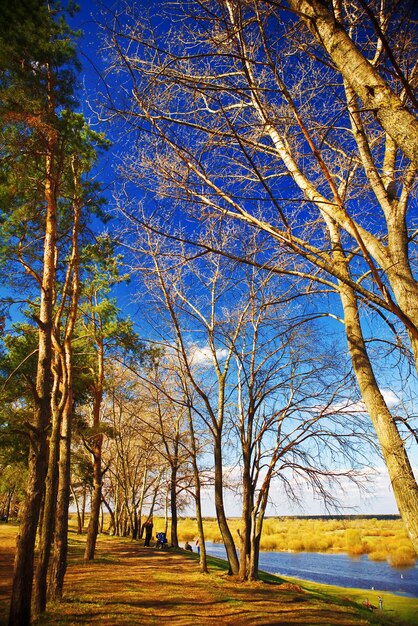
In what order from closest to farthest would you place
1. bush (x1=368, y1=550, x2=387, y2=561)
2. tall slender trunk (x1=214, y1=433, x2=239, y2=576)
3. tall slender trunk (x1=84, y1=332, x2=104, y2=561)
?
1. tall slender trunk (x1=214, y1=433, x2=239, y2=576)
2. tall slender trunk (x1=84, y1=332, x2=104, y2=561)
3. bush (x1=368, y1=550, x2=387, y2=561)

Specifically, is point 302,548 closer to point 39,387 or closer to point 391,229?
point 39,387

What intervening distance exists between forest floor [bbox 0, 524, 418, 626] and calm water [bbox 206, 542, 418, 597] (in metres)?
9.24

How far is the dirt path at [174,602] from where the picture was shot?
21.9 feet

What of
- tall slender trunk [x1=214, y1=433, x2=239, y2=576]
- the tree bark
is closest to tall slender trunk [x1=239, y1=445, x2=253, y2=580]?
tall slender trunk [x1=214, y1=433, x2=239, y2=576]

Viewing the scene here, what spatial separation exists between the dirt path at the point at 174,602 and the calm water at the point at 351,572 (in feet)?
41.6

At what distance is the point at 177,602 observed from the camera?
8164 millimetres

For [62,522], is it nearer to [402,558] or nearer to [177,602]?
[177,602]

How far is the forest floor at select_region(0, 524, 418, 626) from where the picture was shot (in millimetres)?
6684

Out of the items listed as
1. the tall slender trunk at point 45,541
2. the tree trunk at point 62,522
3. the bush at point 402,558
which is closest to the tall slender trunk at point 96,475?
the tree trunk at point 62,522

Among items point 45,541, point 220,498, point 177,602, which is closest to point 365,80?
point 45,541

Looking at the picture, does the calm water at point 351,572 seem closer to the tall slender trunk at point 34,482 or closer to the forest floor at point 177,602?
the forest floor at point 177,602

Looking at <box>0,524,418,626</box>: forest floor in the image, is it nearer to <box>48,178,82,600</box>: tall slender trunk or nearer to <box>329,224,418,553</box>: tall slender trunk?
<box>48,178,82,600</box>: tall slender trunk

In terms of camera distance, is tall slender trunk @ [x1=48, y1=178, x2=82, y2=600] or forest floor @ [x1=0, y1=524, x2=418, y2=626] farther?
tall slender trunk @ [x1=48, y1=178, x2=82, y2=600]

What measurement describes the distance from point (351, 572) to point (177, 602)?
22.5m
